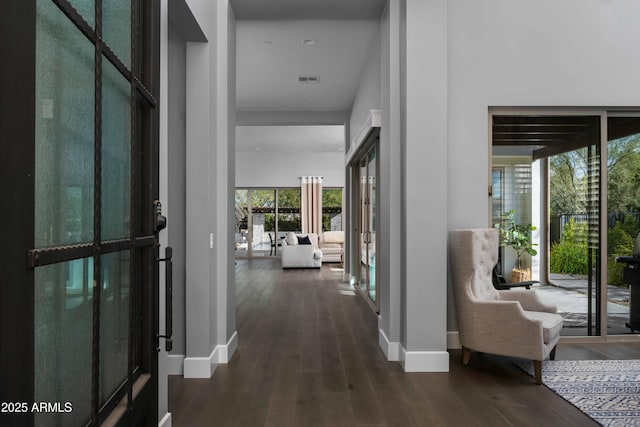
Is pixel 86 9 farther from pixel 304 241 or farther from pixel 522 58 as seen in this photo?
pixel 304 241

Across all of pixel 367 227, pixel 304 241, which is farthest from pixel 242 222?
pixel 367 227

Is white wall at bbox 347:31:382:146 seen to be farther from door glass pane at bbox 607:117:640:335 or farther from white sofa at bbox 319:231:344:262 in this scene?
white sofa at bbox 319:231:344:262

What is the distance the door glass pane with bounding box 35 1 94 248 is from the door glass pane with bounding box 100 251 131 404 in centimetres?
18

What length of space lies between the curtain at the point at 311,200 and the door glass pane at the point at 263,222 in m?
0.98

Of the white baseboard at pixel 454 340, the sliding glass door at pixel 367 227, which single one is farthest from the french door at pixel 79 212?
the sliding glass door at pixel 367 227

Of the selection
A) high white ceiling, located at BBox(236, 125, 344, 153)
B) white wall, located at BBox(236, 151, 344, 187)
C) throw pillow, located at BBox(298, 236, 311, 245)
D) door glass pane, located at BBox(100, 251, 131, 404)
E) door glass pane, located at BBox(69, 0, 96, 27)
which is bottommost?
throw pillow, located at BBox(298, 236, 311, 245)

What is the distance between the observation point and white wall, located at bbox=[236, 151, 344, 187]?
1266cm

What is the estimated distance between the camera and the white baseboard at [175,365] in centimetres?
319

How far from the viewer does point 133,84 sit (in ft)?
4.31

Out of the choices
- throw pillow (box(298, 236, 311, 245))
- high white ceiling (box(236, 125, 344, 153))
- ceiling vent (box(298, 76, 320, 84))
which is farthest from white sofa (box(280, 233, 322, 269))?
ceiling vent (box(298, 76, 320, 84))

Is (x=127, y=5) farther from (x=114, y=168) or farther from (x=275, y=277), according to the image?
(x=275, y=277)

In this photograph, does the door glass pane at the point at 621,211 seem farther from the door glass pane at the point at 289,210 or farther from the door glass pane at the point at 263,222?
the door glass pane at the point at 263,222

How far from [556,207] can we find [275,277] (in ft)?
19.4

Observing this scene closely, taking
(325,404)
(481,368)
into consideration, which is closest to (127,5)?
(325,404)
